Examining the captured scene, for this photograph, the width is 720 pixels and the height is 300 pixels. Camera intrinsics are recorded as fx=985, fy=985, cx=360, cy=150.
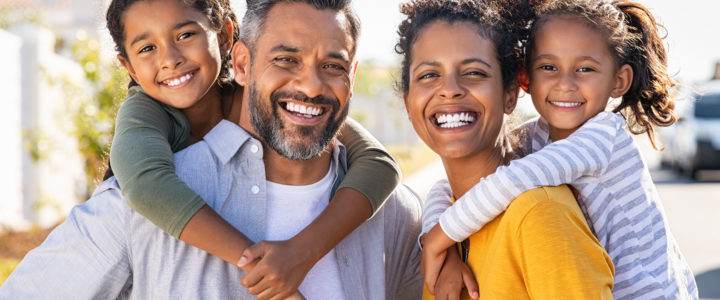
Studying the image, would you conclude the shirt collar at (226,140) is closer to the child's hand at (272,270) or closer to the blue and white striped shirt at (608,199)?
the child's hand at (272,270)

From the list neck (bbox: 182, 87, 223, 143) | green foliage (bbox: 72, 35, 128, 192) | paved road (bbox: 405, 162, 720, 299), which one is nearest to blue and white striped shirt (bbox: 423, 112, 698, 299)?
neck (bbox: 182, 87, 223, 143)

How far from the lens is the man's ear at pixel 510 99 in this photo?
3.04 m

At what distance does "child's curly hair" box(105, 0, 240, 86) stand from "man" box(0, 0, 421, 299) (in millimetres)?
414

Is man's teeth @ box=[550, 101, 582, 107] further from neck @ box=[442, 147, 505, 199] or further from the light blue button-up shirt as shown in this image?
the light blue button-up shirt

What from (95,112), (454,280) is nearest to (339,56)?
(454,280)

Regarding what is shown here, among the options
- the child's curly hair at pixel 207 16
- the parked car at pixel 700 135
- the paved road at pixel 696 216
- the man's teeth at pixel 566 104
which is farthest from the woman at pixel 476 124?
the parked car at pixel 700 135

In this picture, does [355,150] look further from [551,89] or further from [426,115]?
[551,89]

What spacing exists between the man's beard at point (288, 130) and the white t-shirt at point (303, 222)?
134mm

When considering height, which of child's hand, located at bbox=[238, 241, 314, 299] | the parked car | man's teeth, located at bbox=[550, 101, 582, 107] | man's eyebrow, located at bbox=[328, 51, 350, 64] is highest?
man's eyebrow, located at bbox=[328, 51, 350, 64]

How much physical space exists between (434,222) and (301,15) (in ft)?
2.52

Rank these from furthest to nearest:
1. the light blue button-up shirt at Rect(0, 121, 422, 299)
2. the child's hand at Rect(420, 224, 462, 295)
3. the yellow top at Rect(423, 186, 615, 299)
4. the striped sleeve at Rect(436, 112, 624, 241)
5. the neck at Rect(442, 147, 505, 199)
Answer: the neck at Rect(442, 147, 505, 199) < the child's hand at Rect(420, 224, 462, 295) < the light blue button-up shirt at Rect(0, 121, 422, 299) < the striped sleeve at Rect(436, 112, 624, 241) < the yellow top at Rect(423, 186, 615, 299)

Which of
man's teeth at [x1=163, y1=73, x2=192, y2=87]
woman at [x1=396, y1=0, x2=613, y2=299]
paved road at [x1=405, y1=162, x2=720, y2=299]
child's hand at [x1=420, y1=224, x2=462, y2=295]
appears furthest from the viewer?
paved road at [x1=405, y1=162, x2=720, y2=299]

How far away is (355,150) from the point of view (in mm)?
3299

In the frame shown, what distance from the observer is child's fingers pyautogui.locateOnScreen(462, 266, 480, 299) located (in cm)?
271
